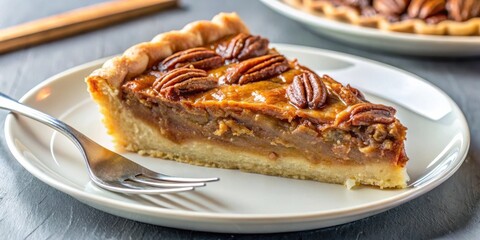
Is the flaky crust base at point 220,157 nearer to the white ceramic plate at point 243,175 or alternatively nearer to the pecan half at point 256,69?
the white ceramic plate at point 243,175

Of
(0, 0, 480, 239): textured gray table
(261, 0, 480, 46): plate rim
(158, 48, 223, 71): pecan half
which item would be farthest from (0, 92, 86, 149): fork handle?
(261, 0, 480, 46): plate rim

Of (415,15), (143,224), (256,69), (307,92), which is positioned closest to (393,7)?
(415,15)

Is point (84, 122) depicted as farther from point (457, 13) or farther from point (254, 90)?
point (457, 13)

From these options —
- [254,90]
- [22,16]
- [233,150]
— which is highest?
[254,90]

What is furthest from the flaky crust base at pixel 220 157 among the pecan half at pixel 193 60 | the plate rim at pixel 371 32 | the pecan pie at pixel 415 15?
the pecan pie at pixel 415 15

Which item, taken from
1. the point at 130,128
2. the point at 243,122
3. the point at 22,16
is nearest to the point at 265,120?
the point at 243,122
